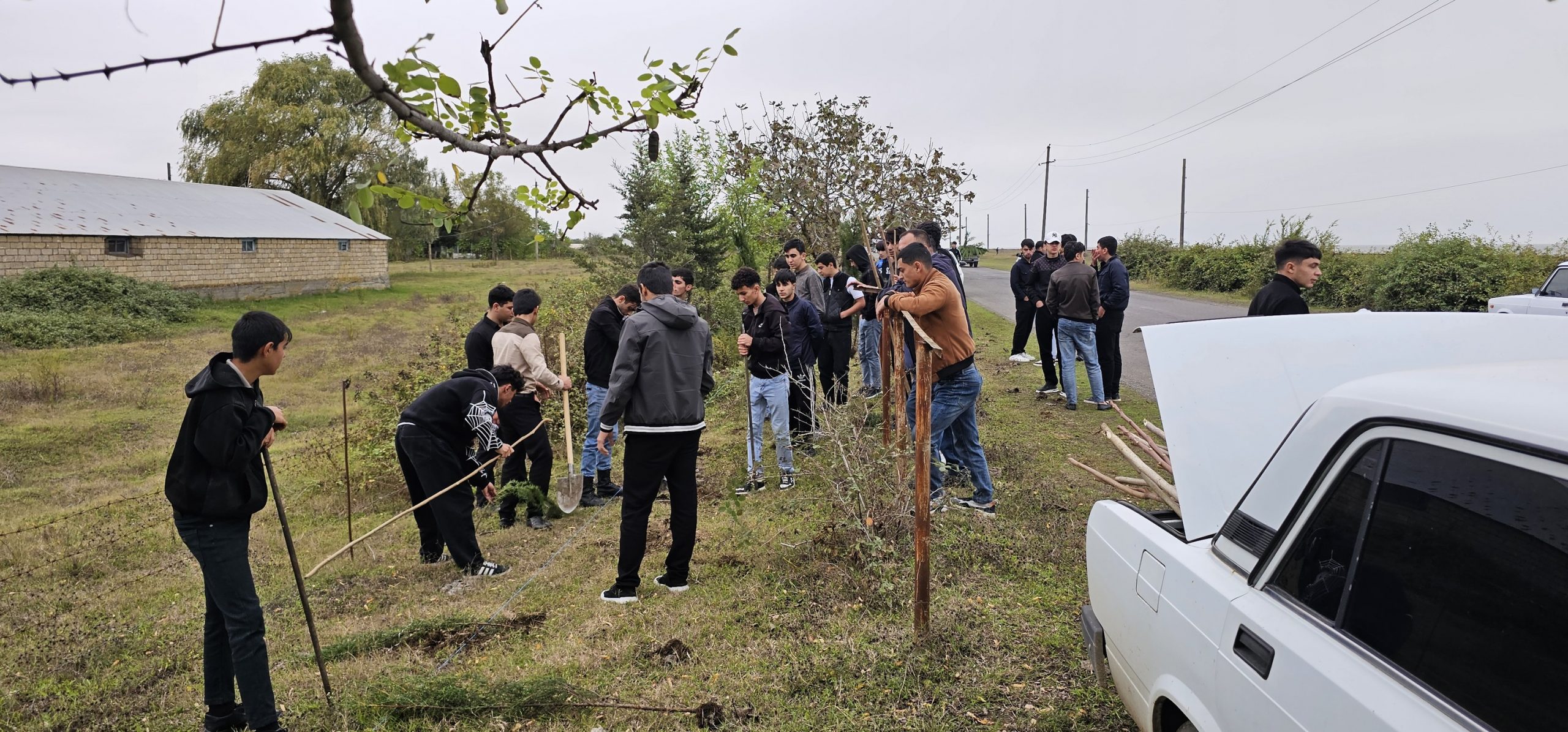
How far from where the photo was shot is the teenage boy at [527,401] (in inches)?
265

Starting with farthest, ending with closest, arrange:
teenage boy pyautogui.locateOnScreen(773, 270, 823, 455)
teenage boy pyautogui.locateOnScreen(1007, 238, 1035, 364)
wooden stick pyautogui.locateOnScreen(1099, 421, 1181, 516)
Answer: teenage boy pyautogui.locateOnScreen(1007, 238, 1035, 364)
teenage boy pyautogui.locateOnScreen(773, 270, 823, 455)
wooden stick pyautogui.locateOnScreen(1099, 421, 1181, 516)

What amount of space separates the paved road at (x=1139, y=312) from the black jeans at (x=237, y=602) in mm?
6911

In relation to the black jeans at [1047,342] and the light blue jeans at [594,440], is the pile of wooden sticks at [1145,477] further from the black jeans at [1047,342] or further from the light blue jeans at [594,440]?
the black jeans at [1047,342]

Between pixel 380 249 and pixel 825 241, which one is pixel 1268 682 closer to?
pixel 825 241

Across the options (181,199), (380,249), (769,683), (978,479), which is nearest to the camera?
(769,683)

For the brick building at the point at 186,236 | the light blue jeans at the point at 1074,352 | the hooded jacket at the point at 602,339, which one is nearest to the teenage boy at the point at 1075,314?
the light blue jeans at the point at 1074,352

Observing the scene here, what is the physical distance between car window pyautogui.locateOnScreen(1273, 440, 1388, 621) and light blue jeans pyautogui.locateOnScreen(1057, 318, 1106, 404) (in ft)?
23.6

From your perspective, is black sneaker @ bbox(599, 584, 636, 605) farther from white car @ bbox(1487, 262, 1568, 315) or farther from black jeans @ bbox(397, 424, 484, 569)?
white car @ bbox(1487, 262, 1568, 315)

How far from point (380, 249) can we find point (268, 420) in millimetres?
37678

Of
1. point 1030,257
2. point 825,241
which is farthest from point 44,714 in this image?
point 825,241

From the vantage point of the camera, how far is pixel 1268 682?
1897 millimetres

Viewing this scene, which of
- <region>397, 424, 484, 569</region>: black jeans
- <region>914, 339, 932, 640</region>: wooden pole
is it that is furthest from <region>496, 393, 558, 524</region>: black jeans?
<region>914, 339, 932, 640</region>: wooden pole

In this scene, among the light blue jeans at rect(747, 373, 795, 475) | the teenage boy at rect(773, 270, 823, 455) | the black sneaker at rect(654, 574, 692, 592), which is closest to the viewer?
the black sneaker at rect(654, 574, 692, 592)

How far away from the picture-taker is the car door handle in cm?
192
